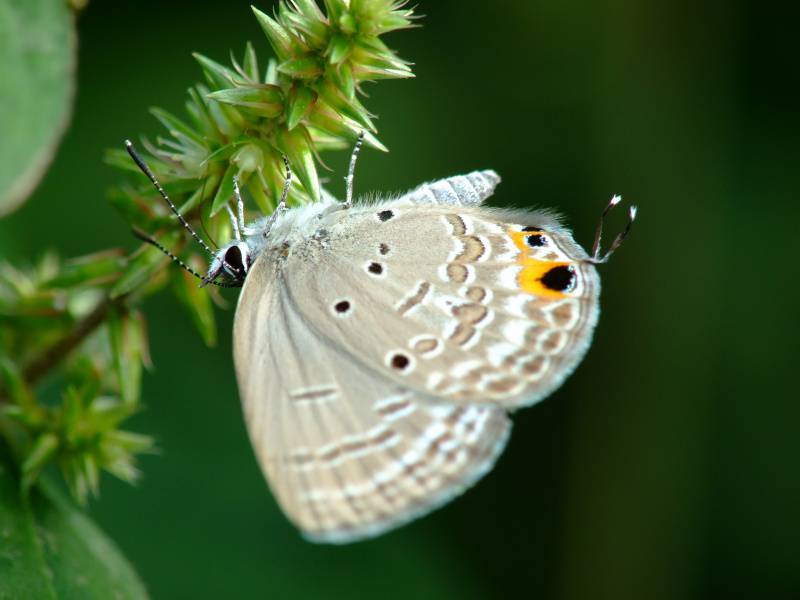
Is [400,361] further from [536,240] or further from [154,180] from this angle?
[154,180]

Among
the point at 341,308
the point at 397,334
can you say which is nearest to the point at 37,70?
the point at 341,308

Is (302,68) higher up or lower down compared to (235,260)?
higher up

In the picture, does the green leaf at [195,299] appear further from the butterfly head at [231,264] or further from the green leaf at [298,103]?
the green leaf at [298,103]

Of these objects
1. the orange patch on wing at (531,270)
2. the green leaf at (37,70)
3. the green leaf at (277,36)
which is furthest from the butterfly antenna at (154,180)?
the orange patch on wing at (531,270)

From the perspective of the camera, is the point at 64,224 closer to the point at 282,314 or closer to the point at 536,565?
the point at 282,314

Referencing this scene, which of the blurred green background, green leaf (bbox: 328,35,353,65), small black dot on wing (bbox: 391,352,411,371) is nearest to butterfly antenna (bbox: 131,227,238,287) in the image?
small black dot on wing (bbox: 391,352,411,371)

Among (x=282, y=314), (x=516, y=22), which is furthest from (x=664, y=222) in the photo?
(x=282, y=314)

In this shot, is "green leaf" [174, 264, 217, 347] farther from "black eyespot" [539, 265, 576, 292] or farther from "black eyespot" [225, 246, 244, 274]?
"black eyespot" [539, 265, 576, 292]
